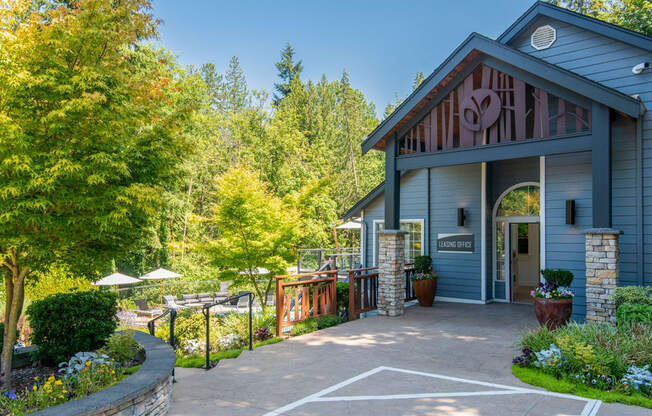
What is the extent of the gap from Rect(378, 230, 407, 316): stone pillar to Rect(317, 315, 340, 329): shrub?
121cm

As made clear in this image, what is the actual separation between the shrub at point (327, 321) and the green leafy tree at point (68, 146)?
408 centimetres

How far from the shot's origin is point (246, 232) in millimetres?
11492

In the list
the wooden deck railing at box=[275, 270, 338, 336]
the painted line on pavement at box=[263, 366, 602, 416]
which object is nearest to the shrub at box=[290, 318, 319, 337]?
the wooden deck railing at box=[275, 270, 338, 336]

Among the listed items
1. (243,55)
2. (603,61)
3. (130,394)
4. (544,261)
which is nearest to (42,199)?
(130,394)

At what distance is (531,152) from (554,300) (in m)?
2.51

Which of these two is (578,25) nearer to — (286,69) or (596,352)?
(596,352)

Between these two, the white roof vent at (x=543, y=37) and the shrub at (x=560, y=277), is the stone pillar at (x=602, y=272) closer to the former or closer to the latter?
the shrub at (x=560, y=277)

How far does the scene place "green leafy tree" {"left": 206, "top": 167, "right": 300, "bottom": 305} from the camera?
11297 mm

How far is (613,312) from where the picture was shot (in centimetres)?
645

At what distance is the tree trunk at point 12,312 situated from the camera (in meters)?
4.54

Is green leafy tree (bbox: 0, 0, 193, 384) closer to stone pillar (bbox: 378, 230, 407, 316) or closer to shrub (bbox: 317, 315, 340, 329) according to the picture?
shrub (bbox: 317, 315, 340, 329)

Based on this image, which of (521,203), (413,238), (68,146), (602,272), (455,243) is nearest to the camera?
(68,146)

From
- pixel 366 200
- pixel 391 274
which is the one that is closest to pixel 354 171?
pixel 366 200

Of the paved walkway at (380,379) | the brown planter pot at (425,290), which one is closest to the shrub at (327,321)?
the paved walkway at (380,379)
